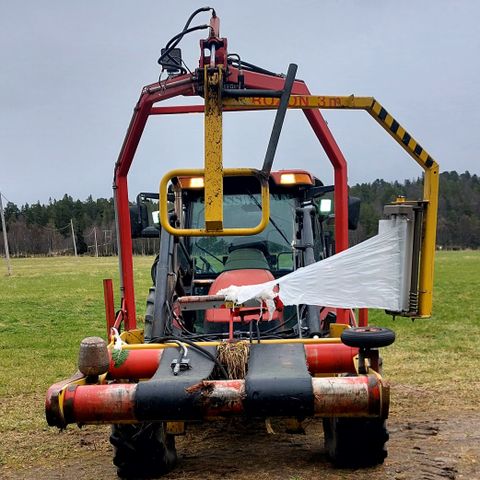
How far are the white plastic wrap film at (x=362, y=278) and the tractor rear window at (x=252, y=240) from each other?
1564 millimetres

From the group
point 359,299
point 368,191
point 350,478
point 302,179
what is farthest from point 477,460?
point 368,191

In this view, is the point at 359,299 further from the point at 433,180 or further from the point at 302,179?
the point at 302,179

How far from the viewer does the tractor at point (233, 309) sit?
3.31m

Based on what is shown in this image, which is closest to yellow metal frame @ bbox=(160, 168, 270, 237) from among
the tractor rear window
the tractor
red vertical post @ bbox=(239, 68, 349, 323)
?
the tractor

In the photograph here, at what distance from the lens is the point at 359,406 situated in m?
3.29

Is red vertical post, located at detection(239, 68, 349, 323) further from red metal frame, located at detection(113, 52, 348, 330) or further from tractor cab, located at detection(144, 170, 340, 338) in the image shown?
tractor cab, located at detection(144, 170, 340, 338)

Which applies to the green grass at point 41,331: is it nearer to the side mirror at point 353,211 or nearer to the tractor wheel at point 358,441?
the tractor wheel at point 358,441

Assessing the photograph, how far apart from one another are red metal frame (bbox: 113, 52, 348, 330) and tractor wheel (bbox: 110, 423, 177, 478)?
1.14 metres

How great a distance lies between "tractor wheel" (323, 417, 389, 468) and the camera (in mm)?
4145

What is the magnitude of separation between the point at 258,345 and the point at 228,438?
4.89 ft

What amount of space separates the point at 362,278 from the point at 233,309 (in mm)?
920

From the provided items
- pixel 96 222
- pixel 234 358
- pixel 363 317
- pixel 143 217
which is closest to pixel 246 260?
pixel 143 217

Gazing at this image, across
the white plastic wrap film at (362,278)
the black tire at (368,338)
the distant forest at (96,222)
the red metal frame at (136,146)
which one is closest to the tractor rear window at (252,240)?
the red metal frame at (136,146)

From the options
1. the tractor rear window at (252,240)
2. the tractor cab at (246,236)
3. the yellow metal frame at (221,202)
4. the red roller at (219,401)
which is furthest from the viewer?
the tractor rear window at (252,240)
